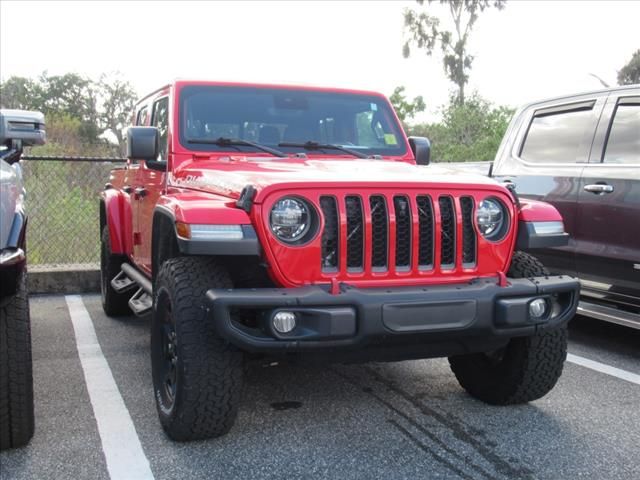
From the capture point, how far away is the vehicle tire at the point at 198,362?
2904 mm

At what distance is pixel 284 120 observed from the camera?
4.24 m

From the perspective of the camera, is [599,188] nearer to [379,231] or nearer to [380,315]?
[379,231]

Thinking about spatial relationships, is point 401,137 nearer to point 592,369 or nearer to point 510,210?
point 510,210

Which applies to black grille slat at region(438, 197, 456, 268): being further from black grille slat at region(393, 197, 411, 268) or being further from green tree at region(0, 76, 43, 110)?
green tree at region(0, 76, 43, 110)

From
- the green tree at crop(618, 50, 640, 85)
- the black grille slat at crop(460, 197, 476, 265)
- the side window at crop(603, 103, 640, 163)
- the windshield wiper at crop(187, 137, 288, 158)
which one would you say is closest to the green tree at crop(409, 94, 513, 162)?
the green tree at crop(618, 50, 640, 85)

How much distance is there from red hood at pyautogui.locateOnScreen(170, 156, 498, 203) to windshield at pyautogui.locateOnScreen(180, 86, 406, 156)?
264 mm

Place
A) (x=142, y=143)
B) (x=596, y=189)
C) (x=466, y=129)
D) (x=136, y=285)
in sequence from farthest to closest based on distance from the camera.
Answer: (x=466, y=129)
(x=136, y=285)
(x=596, y=189)
(x=142, y=143)

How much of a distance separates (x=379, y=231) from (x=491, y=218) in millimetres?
633

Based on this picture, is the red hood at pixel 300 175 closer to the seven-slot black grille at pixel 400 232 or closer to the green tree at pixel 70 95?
the seven-slot black grille at pixel 400 232

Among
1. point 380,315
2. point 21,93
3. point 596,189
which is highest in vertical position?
A: point 21,93

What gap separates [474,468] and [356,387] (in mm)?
1178

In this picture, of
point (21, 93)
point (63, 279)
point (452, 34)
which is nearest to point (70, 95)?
point (21, 93)

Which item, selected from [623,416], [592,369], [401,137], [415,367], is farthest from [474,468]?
[401,137]

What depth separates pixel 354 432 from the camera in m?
3.32
